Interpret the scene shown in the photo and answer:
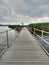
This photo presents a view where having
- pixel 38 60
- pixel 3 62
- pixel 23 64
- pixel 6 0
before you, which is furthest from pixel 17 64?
pixel 6 0

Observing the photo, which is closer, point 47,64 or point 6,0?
point 47,64

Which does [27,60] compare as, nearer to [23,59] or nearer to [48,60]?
[23,59]

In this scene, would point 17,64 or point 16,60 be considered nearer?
point 17,64

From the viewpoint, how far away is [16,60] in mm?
4078

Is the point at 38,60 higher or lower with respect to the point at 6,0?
lower

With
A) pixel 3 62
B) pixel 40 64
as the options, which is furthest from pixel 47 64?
pixel 3 62

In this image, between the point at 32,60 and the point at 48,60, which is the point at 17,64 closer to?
the point at 32,60

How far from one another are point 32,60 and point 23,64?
1.44ft

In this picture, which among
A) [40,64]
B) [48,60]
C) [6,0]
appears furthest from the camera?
[6,0]

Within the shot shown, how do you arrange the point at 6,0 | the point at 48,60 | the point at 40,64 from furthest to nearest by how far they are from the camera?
1. the point at 6,0
2. the point at 48,60
3. the point at 40,64

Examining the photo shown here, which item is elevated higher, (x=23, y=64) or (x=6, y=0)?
(x=6, y=0)

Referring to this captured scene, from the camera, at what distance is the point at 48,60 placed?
407 cm

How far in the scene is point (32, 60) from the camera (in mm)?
4078

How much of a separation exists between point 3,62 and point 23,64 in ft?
1.95
